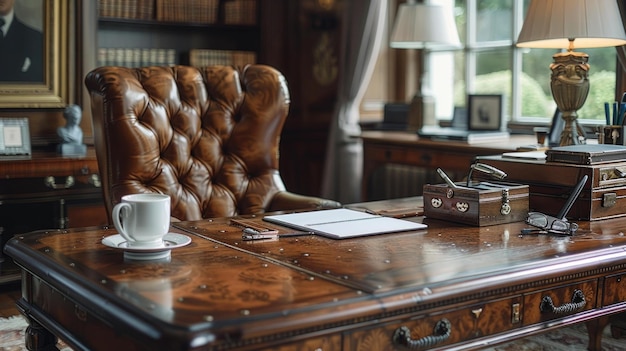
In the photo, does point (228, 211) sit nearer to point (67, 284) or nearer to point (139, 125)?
point (139, 125)

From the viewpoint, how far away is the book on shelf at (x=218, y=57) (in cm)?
505

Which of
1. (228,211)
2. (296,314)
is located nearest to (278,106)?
(228,211)

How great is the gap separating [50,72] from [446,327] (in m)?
3.45

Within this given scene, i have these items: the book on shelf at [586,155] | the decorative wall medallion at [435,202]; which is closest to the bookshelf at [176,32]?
the decorative wall medallion at [435,202]

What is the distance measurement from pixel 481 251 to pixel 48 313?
94 centimetres

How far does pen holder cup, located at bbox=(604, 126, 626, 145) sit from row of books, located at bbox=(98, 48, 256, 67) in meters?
3.05

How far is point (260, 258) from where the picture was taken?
164cm

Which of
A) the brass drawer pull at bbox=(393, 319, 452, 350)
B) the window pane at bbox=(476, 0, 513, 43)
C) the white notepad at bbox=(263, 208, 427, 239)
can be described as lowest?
the brass drawer pull at bbox=(393, 319, 452, 350)

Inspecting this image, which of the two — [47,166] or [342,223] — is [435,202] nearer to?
[342,223]

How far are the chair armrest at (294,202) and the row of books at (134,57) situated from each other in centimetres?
218

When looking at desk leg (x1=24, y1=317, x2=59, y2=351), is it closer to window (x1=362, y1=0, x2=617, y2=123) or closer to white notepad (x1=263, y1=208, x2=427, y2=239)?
white notepad (x1=263, y1=208, x2=427, y2=239)

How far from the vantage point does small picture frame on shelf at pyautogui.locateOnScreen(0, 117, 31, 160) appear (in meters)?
4.04

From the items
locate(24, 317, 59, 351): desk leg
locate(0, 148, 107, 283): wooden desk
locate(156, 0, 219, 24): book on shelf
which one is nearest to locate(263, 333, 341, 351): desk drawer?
locate(24, 317, 59, 351): desk leg

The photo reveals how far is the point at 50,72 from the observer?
14.3 ft
